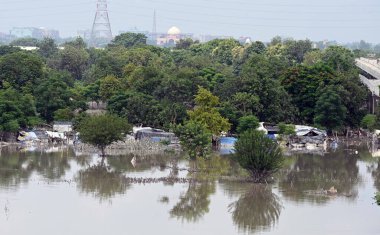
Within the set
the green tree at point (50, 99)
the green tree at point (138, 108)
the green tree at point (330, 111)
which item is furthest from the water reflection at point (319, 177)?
the green tree at point (50, 99)

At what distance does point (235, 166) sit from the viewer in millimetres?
34531

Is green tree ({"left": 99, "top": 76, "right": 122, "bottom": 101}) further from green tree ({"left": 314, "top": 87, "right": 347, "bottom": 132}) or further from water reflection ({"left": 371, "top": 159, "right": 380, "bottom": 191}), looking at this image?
water reflection ({"left": 371, "top": 159, "right": 380, "bottom": 191})

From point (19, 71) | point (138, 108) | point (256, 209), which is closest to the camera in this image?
point (256, 209)

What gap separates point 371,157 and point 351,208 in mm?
12360

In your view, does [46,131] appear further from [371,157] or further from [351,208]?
[351,208]

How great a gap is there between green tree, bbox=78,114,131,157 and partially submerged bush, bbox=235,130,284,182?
730 centimetres

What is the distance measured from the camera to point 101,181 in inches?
1224

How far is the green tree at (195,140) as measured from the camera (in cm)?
3381

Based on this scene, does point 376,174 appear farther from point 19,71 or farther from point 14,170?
point 19,71

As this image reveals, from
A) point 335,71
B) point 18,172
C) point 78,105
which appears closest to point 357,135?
point 335,71

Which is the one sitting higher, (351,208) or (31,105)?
(31,105)

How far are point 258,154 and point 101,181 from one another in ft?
17.2

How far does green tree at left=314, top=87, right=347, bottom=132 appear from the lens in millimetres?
45031

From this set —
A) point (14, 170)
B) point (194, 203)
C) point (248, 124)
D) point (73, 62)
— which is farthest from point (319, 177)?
point (73, 62)
